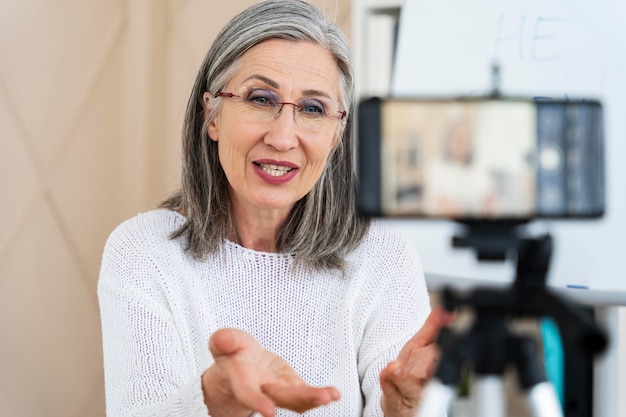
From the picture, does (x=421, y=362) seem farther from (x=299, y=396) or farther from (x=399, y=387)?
(x=299, y=396)

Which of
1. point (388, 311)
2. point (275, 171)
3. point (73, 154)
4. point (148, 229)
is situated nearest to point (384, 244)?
point (388, 311)

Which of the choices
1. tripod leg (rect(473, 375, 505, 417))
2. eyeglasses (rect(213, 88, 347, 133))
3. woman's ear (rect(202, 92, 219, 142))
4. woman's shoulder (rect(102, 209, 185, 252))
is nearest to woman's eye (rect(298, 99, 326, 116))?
eyeglasses (rect(213, 88, 347, 133))

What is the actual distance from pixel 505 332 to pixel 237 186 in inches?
26.1

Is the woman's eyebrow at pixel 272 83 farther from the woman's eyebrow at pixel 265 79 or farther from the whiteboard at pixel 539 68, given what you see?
the whiteboard at pixel 539 68

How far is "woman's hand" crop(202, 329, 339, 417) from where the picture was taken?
2.37 feet

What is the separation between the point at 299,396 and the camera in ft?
2.35

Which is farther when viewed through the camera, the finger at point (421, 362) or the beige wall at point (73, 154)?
the beige wall at point (73, 154)

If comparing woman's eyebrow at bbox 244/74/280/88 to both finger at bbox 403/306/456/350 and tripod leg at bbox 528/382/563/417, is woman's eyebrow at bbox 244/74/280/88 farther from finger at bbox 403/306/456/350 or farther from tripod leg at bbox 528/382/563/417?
tripod leg at bbox 528/382/563/417

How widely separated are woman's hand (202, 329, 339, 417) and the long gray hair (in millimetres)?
441

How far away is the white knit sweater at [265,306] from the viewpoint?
115 cm

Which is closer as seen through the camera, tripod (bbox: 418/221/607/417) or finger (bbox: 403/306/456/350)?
tripod (bbox: 418/221/607/417)

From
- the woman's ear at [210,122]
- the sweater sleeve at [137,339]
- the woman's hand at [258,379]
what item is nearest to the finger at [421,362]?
the woman's hand at [258,379]

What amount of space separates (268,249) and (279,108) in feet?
0.79

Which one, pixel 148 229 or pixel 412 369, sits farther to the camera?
pixel 148 229
